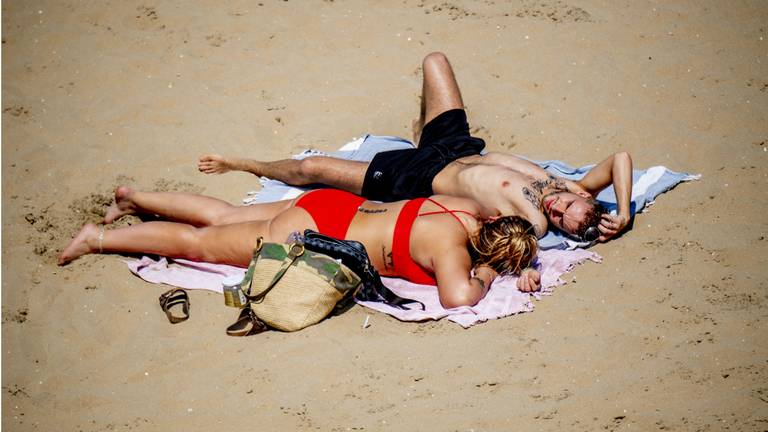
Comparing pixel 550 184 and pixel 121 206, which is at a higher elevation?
pixel 550 184

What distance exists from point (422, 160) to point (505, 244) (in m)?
1.12

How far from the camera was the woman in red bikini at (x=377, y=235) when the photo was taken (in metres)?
4.55

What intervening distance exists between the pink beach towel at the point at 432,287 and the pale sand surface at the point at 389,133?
8cm

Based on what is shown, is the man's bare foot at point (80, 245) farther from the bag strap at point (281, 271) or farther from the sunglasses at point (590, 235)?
the sunglasses at point (590, 235)

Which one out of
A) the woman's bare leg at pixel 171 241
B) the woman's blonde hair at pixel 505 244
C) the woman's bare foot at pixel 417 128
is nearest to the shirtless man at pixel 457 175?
the woman's bare foot at pixel 417 128

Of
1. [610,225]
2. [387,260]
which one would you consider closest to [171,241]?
[387,260]

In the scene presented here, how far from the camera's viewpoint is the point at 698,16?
6.93m

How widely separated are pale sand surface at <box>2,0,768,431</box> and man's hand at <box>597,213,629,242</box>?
99 millimetres

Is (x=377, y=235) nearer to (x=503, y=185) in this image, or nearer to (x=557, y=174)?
(x=503, y=185)

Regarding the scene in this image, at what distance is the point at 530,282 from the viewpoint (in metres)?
4.64

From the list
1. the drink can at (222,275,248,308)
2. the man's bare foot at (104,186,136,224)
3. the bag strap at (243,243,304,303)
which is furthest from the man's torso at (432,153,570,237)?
the man's bare foot at (104,186,136,224)

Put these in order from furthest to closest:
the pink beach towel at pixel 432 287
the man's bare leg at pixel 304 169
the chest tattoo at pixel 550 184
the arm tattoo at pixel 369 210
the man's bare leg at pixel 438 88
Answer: the man's bare leg at pixel 438 88 < the man's bare leg at pixel 304 169 < the chest tattoo at pixel 550 184 < the arm tattoo at pixel 369 210 < the pink beach towel at pixel 432 287

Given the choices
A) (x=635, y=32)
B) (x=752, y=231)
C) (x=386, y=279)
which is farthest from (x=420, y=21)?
(x=752, y=231)

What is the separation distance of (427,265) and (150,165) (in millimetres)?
2608
